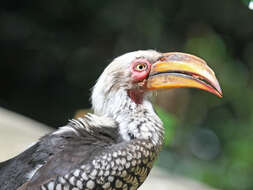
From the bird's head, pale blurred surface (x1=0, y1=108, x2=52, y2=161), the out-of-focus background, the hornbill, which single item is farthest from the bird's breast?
the out-of-focus background

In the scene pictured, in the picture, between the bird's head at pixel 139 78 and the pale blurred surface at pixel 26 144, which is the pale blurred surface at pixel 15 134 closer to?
the pale blurred surface at pixel 26 144

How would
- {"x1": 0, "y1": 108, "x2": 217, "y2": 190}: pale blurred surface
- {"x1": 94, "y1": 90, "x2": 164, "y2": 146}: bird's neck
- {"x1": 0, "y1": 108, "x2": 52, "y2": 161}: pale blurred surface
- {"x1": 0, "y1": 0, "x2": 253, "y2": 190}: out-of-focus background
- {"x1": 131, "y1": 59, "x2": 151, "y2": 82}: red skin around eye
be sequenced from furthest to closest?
{"x1": 0, "y1": 0, "x2": 253, "y2": 190}: out-of-focus background
{"x1": 0, "y1": 108, "x2": 52, "y2": 161}: pale blurred surface
{"x1": 0, "y1": 108, "x2": 217, "y2": 190}: pale blurred surface
{"x1": 131, "y1": 59, "x2": 151, "y2": 82}: red skin around eye
{"x1": 94, "y1": 90, "x2": 164, "y2": 146}: bird's neck

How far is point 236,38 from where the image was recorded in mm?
6566

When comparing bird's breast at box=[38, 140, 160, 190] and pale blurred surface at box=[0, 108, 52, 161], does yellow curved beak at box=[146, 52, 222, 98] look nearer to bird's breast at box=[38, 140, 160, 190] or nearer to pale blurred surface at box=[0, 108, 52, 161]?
bird's breast at box=[38, 140, 160, 190]

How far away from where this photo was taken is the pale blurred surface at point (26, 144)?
14.8 feet

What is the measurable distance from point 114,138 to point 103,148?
148mm

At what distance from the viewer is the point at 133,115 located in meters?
3.09

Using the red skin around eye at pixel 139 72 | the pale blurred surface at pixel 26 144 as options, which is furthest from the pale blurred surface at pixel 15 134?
the red skin around eye at pixel 139 72

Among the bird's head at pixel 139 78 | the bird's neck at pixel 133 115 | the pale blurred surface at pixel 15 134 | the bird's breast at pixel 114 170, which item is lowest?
the pale blurred surface at pixel 15 134

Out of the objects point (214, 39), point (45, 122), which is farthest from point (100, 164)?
point (45, 122)

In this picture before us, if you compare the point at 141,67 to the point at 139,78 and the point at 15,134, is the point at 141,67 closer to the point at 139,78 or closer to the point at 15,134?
the point at 139,78

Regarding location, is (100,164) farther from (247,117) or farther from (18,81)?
(18,81)

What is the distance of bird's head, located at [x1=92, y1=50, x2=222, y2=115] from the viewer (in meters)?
3.10

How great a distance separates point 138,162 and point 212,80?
0.60 m
